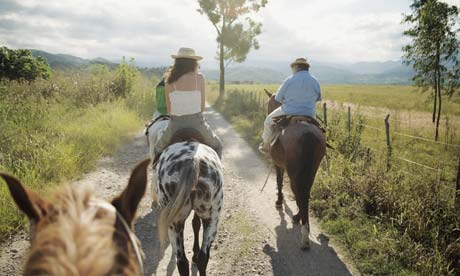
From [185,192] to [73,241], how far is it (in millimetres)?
1930

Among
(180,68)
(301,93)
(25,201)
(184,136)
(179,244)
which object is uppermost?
(180,68)

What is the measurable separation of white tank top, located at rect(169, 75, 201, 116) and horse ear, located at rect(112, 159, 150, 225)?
2.54 meters

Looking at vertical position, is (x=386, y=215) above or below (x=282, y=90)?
below

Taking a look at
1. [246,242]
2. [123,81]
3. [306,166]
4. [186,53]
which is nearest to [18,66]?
[123,81]

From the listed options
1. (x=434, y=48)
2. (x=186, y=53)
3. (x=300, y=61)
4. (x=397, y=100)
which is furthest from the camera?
(x=397, y=100)

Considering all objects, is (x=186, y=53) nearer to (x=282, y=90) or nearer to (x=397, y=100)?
(x=282, y=90)

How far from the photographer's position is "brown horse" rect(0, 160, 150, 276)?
91 centimetres

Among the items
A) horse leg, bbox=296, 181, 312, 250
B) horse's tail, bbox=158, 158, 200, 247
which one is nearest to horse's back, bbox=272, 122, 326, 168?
horse leg, bbox=296, 181, 312, 250

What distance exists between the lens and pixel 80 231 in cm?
101

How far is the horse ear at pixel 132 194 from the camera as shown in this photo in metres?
1.36

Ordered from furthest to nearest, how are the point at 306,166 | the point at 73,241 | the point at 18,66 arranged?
the point at 18,66
the point at 306,166
the point at 73,241

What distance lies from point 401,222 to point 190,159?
11.7 feet

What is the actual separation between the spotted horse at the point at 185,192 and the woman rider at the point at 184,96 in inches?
23.8

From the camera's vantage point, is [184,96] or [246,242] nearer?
[184,96]
